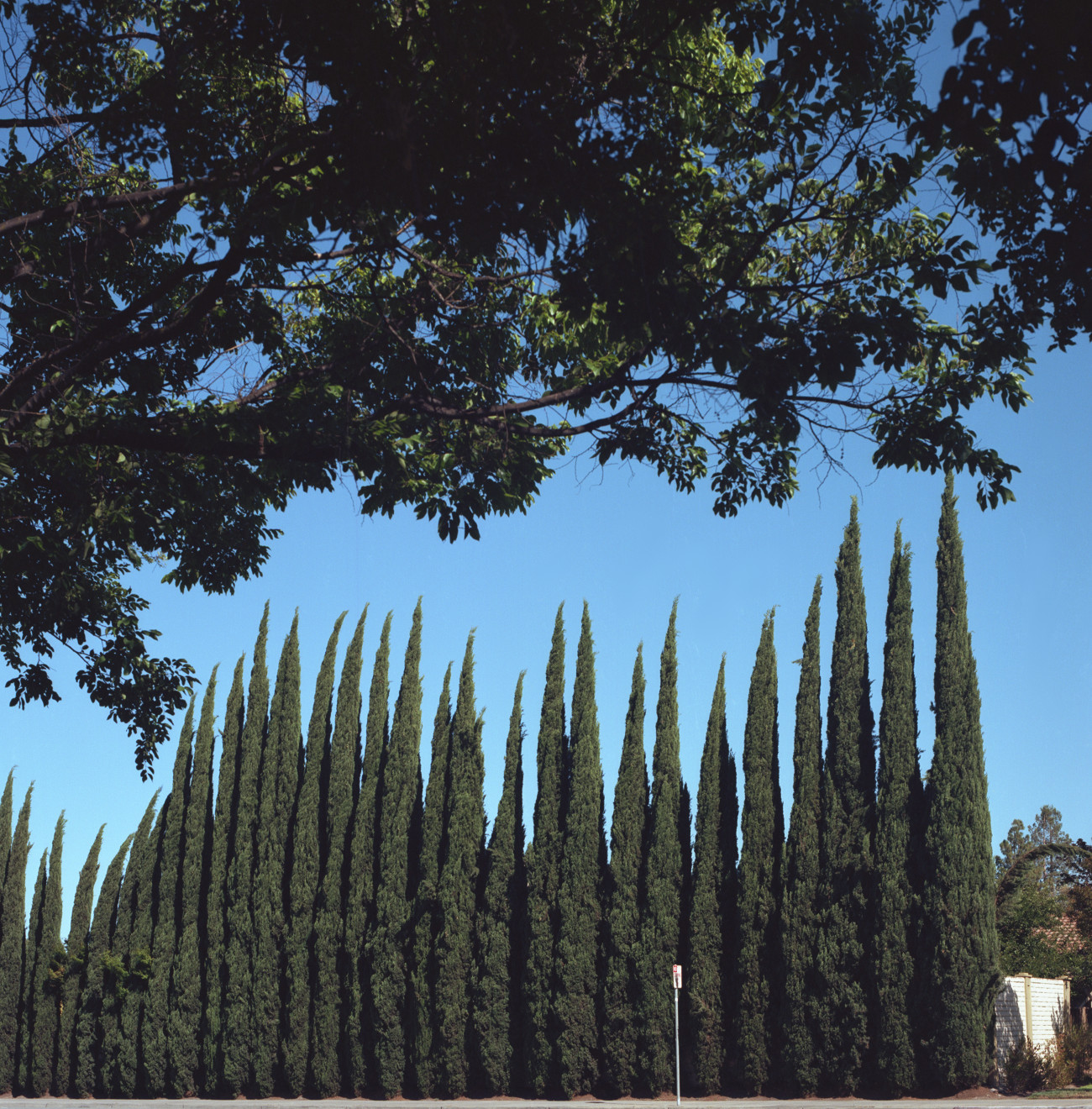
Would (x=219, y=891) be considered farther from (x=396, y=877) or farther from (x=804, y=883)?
(x=804, y=883)

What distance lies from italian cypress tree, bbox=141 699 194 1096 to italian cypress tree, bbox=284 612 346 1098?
317cm

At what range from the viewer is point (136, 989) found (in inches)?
1038

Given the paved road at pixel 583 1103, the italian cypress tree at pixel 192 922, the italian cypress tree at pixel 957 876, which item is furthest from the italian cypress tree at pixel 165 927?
the italian cypress tree at pixel 957 876

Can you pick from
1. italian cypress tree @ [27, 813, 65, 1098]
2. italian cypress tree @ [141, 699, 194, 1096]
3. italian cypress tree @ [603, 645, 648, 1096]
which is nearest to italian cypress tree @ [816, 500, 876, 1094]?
italian cypress tree @ [603, 645, 648, 1096]

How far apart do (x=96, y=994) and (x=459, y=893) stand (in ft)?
32.6

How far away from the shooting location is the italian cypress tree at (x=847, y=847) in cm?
2062

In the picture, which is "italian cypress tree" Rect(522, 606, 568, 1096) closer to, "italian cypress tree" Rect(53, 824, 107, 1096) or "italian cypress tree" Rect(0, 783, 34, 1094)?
"italian cypress tree" Rect(53, 824, 107, 1096)

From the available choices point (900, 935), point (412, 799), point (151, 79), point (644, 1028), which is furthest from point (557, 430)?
point (412, 799)

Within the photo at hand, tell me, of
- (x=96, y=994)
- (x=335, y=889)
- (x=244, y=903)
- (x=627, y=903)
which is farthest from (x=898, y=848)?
(x=96, y=994)

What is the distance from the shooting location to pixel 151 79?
808 centimetres

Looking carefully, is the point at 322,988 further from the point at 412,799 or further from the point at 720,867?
the point at 720,867

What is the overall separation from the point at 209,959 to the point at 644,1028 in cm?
1044

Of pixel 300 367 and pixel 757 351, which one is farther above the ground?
pixel 300 367

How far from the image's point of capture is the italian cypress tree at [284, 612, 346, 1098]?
80.7 feet
